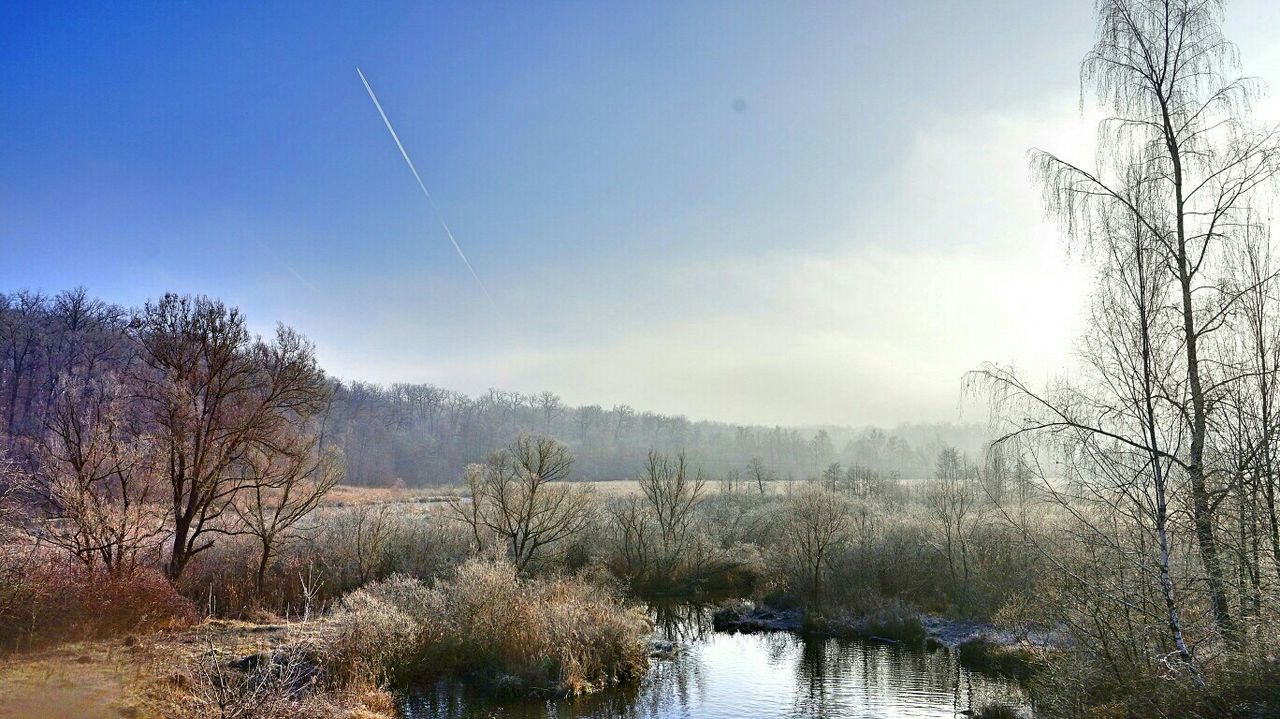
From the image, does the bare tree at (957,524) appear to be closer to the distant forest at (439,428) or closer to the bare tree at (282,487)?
the distant forest at (439,428)

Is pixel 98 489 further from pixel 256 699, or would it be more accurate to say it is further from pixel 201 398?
pixel 256 699

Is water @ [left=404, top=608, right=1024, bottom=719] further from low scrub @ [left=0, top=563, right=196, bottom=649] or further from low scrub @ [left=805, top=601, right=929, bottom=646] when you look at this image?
low scrub @ [left=0, top=563, right=196, bottom=649]

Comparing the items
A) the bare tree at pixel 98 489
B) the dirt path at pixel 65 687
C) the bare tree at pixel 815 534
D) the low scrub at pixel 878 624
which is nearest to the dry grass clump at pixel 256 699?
the dirt path at pixel 65 687

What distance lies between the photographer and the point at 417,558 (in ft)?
108

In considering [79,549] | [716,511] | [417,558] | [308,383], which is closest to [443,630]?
[79,549]

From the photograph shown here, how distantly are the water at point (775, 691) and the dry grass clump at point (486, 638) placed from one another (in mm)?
867

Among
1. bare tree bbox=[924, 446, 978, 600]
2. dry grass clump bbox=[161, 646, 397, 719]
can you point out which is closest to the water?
dry grass clump bbox=[161, 646, 397, 719]

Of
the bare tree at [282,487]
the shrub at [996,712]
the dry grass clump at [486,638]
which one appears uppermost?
the bare tree at [282,487]

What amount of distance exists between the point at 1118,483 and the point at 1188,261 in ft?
→ 10.7

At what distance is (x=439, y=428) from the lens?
117 metres

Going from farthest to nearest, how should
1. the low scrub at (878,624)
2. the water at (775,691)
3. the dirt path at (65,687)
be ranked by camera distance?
the low scrub at (878,624) < the water at (775,691) < the dirt path at (65,687)

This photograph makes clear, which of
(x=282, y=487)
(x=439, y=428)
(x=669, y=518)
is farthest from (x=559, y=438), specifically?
(x=282, y=487)

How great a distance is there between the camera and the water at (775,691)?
55.6ft

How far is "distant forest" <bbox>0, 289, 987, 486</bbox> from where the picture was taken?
4509 centimetres
